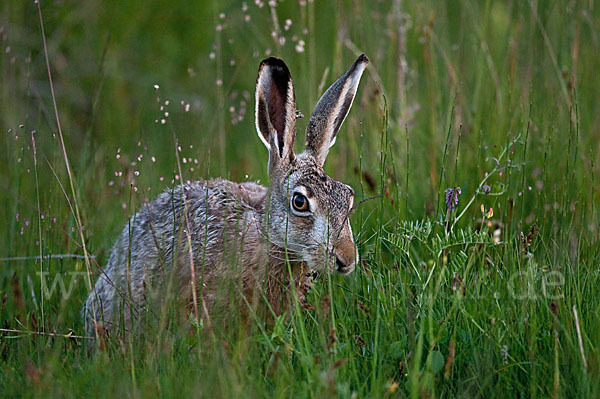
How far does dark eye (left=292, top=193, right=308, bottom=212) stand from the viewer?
4441 mm

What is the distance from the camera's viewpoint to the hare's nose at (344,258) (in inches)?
160

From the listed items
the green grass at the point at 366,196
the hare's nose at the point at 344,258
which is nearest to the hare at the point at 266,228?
the hare's nose at the point at 344,258

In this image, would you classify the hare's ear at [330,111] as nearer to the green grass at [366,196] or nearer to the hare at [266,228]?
the hare at [266,228]

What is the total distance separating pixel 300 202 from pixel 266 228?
0.27 metres

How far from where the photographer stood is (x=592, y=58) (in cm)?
632

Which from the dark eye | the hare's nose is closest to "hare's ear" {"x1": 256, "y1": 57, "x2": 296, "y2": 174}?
the dark eye

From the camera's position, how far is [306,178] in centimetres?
454

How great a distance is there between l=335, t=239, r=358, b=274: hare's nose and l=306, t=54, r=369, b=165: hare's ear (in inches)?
36.8

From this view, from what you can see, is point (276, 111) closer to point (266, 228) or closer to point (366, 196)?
point (266, 228)

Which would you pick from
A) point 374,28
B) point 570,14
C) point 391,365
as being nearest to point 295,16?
point 374,28

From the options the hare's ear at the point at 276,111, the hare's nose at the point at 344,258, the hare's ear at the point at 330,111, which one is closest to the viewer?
the hare's nose at the point at 344,258

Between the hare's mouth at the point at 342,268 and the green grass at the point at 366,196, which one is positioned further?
the hare's mouth at the point at 342,268

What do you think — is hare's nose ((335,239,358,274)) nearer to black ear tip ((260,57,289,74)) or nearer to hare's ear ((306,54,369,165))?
hare's ear ((306,54,369,165))

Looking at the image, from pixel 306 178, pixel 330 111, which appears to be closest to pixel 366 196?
pixel 330 111
